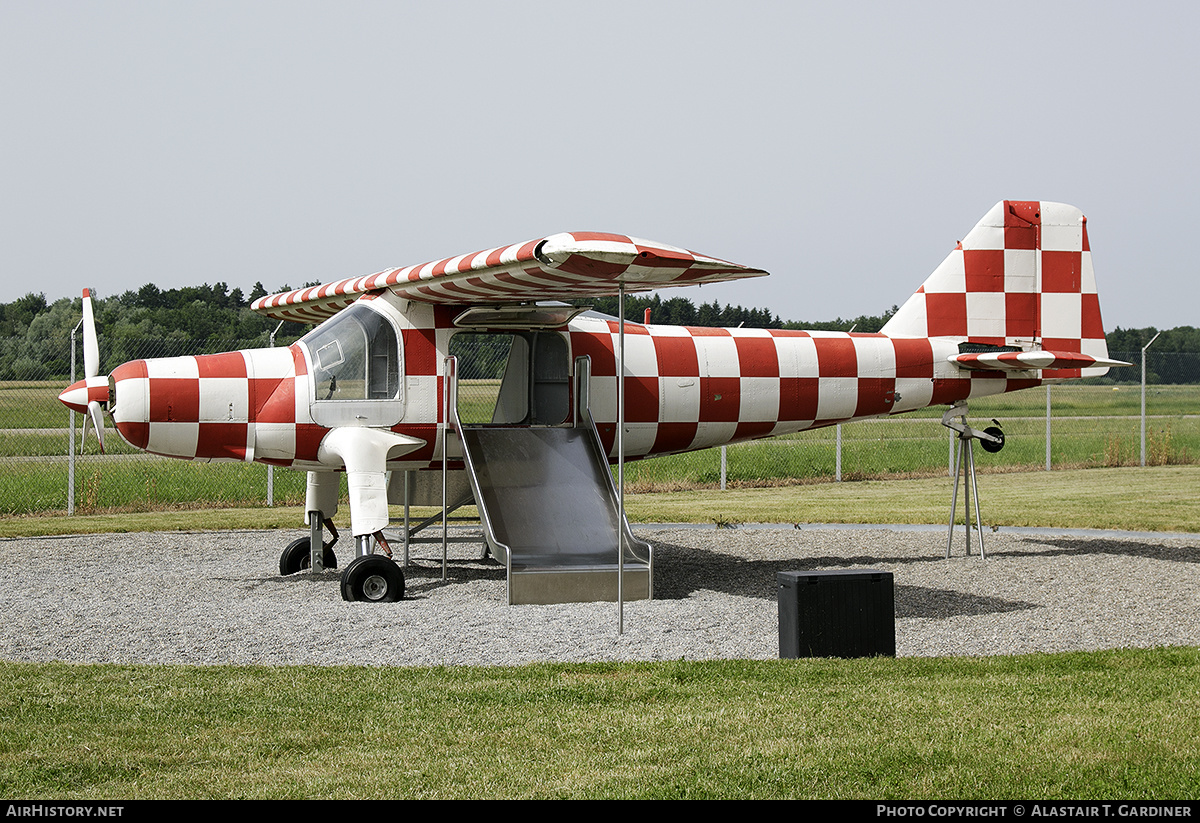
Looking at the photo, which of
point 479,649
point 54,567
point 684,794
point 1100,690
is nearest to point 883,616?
point 1100,690

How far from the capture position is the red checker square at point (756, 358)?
35.6 feet

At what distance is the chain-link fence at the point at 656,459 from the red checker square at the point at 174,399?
550cm

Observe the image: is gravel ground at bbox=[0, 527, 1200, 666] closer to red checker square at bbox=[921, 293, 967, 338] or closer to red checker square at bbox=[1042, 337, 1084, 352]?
red checker square at bbox=[1042, 337, 1084, 352]

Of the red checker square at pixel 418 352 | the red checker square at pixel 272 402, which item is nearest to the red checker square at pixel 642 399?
the red checker square at pixel 418 352

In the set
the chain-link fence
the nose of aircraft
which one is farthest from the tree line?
the nose of aircraft

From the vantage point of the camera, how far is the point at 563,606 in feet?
28.3

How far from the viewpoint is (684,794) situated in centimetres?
405

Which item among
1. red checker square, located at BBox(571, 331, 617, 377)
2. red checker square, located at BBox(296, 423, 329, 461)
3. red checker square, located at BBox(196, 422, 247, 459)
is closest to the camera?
red checker square, located at BBox(196, 422, 247, 459)

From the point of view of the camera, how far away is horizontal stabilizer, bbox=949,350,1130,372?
10.8 metres

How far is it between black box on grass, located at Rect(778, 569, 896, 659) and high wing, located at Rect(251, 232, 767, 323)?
208 cm

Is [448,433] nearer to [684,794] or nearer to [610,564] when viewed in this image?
[610,564]

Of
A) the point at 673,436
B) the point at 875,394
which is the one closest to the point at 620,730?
the point at 673,436

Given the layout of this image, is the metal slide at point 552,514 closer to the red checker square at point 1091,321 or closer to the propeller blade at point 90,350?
the propeller blade at point 90,350

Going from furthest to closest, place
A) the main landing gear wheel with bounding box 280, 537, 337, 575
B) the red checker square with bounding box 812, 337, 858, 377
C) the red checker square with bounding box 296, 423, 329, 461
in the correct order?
the red checker square with bounding box 812, 337, 858, 377 → the main landing gear wheel with bounding box 280, 537, 337, 575 → the red checker square with bounding box 296, 423, 329, 461
